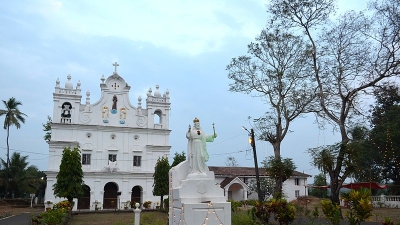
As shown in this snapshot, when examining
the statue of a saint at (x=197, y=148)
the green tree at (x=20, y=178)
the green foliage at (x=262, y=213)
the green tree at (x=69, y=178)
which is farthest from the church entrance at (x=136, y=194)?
the statue of a saint at (x=197, y=148)

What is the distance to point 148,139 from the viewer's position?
33.4 m

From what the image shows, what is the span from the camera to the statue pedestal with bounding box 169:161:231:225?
377 inches

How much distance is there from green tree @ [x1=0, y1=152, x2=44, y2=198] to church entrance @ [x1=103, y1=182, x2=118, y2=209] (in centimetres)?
1138

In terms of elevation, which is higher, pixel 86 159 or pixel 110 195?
pixel 86 159

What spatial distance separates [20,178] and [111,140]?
43.0ft

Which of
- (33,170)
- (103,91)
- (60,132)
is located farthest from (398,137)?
(33,170)

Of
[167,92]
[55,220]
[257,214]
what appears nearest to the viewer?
[55,220]

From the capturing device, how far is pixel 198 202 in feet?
32.5

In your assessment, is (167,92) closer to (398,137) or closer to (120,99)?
(120,99)

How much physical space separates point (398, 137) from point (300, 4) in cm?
1417

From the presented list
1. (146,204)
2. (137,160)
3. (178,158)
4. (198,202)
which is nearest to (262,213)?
(198,202)

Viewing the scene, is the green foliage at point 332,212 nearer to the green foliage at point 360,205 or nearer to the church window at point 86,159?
the green foliage at point 360,205

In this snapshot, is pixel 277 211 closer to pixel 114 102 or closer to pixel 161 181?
pixel 161 181

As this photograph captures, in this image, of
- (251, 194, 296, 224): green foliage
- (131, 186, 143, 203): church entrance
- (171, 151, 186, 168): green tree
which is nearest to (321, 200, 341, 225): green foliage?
(251, 194, 296, 224): green foliage
